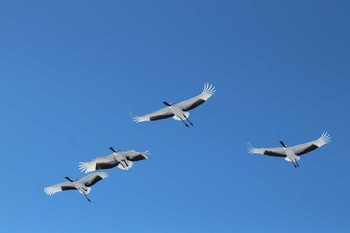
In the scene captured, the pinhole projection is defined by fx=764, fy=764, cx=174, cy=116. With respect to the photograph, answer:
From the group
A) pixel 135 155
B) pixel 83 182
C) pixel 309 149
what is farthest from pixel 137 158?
pixel 309 149

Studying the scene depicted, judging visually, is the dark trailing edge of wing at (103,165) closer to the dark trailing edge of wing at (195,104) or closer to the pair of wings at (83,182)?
the pair of wings at (83,182)

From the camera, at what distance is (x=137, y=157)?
88.6 meters

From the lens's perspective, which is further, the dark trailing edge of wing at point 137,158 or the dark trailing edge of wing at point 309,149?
the dark trailing edge of wing at point 137,158

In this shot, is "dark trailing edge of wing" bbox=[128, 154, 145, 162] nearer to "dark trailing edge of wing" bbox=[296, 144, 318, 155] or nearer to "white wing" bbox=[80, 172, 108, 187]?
"white wing" bbox=[80, 172, 108, 187]

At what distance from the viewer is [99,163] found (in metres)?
89.7

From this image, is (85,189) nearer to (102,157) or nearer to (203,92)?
(102,157)

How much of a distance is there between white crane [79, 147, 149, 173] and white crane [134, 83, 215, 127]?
4.46m

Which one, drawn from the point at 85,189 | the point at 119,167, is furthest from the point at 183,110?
the point at 85,189

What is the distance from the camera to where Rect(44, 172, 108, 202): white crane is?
304 ft

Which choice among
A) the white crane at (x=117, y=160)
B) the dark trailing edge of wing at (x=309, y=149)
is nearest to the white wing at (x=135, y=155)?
the white crane at (x=117, y=160)

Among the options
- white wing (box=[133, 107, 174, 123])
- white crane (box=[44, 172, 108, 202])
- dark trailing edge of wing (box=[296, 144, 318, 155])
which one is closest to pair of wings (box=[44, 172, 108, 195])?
white crane (box=[44, 172, 108, 202])

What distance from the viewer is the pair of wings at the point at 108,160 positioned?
3479 inches

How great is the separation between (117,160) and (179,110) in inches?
367

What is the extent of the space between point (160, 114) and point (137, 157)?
19.6 ft
